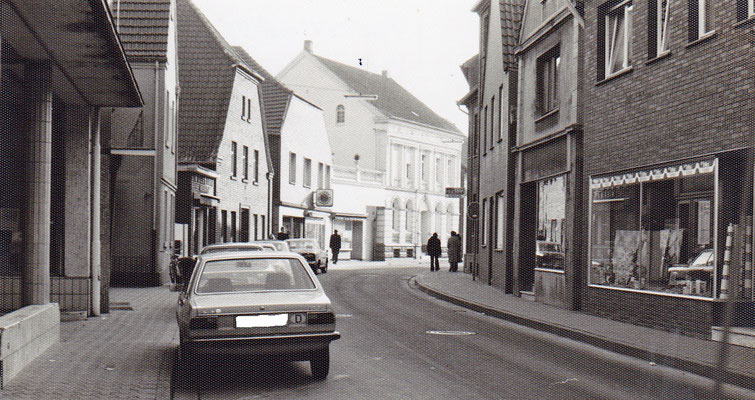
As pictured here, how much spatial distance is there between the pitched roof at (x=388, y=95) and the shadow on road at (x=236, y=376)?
5390cm

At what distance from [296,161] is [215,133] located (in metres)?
13.6

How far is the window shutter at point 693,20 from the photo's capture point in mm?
13125

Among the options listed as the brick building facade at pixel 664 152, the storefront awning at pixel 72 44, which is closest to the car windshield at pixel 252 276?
the storefront awning at pixel 72 44

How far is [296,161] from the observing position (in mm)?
47844

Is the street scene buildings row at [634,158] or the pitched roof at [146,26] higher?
the pitched roof at [146,26]

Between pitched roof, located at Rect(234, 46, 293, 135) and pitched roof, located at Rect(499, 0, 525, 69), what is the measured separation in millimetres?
21712

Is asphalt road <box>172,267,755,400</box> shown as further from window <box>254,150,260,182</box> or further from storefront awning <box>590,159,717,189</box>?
window <box>254,150,260,182</box>

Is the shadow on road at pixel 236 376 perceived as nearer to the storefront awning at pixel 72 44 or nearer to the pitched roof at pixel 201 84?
the storefront awning at pixel 72 44

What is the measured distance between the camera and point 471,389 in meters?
8.28

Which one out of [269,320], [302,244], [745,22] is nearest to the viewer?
[269,320]

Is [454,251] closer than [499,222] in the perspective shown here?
No

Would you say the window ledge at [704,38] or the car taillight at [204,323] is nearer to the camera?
the car taillight at [204,323]

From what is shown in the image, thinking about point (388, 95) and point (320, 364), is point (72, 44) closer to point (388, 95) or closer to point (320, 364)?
point (320, 364)

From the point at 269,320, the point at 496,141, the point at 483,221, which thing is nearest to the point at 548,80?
the point at 496,141
